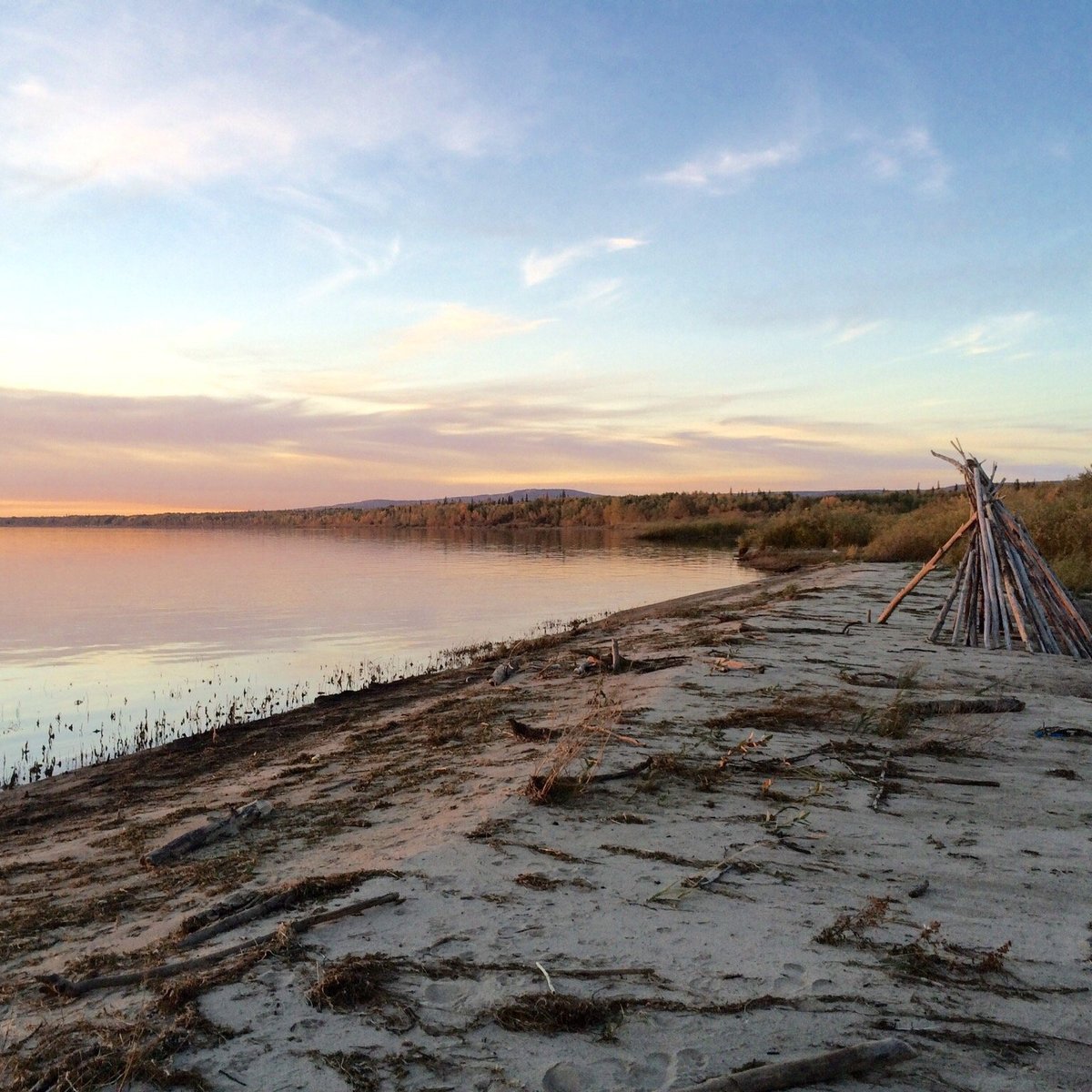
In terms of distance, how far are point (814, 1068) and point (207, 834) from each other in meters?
3.50

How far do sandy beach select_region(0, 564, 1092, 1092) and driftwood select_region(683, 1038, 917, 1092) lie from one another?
0.13ft

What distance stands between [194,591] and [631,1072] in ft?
82.7

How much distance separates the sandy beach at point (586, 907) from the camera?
254 cm

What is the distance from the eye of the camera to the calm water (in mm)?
10734

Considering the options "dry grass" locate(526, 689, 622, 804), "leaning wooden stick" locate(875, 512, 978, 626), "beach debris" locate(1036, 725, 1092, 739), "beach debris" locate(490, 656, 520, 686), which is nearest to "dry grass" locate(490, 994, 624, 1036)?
"dry grass" locate(526, 689, 622, 804)

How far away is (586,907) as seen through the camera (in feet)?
11.3

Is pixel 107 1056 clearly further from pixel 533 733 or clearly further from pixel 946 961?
pixel 533 733

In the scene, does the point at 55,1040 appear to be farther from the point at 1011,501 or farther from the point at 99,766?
the point at 1011,501

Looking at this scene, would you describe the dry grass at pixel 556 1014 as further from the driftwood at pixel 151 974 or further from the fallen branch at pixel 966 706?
the fallen branch at pixel 966 706

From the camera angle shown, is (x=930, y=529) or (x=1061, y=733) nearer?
(x=1061, y=733)

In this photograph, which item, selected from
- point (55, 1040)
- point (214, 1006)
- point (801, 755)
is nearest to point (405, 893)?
point (214, 1006)

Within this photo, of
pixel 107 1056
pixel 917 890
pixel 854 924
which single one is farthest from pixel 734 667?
pixel 107 1056

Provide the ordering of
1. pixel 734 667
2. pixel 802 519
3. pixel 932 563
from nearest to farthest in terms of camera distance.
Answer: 1. pixel 734 667
2. pixel 932 563
3. pixel 802 519

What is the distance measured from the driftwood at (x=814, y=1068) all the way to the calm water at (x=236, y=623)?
8.16 metres
